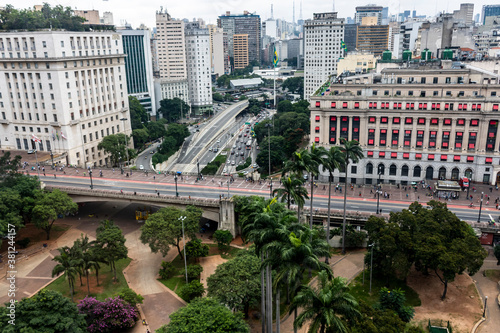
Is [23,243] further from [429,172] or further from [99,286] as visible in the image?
[429,172]

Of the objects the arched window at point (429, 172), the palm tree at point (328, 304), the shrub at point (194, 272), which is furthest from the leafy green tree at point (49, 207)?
the arched window at point (429, 172)

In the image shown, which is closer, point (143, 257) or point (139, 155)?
point (143, 257)

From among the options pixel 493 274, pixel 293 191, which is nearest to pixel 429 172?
pixel 493 274

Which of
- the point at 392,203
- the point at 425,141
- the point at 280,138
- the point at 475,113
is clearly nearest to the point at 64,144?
the point at 280,138

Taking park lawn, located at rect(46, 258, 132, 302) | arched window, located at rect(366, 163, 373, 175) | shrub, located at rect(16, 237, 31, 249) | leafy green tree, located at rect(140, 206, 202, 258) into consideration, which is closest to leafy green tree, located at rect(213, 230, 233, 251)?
leafy green tree, located at rect(140, 206, 202, 258)

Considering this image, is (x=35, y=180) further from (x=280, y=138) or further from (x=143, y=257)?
(x=280, y=138)

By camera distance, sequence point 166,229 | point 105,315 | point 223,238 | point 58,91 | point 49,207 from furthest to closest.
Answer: point 58,91 → point 49,207 → point 223,238 → point 166,229 → point 105,315

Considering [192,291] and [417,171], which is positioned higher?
[417,171]
